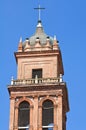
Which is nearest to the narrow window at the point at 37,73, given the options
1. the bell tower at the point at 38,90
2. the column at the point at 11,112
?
the bell tower at the point at 38,90

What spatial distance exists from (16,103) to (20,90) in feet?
5.02

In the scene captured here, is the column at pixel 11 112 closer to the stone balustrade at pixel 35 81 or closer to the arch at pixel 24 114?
the arch at pixel 24 114

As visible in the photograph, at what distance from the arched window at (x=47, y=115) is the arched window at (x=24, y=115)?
68.3 inches

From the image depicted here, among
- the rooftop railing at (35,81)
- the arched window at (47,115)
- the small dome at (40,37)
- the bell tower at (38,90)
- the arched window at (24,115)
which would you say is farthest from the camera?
the small dome at (40,37)

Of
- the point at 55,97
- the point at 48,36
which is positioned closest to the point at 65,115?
the point at 55,97

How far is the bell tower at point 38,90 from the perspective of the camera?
241ft

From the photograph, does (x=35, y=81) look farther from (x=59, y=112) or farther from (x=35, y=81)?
(x=59, y=112)

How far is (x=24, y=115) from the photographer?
74.3 metres

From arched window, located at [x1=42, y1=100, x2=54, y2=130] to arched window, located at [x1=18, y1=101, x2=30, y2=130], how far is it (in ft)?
5.69

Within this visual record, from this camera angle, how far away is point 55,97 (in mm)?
74688

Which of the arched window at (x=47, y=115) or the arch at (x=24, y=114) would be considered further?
the arch at (x=24, y=114)

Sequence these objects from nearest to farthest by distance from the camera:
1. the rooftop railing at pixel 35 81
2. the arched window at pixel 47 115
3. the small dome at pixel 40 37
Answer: the arched window at pixel 47 115 → the rooftop railing at pixel 35 81 → the small dome at pixel 40 37

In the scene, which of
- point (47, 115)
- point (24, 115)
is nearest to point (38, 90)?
point (47, 115)

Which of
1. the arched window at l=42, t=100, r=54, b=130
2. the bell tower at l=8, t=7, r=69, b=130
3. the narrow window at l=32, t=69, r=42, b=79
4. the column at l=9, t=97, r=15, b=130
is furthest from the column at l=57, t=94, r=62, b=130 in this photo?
the column at l=9, t=97, r=15, b=130
